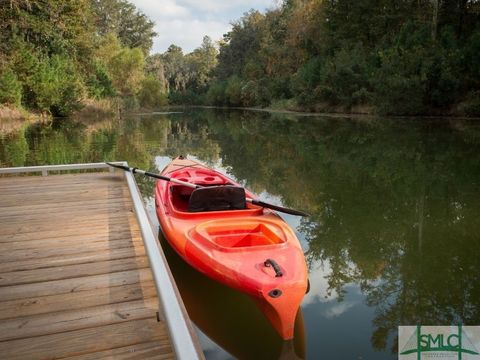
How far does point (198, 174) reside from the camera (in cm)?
584

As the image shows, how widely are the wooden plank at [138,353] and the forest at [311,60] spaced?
2051 centimetres

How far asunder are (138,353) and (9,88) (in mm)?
22017

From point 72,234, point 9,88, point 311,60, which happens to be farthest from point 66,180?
point 311,60

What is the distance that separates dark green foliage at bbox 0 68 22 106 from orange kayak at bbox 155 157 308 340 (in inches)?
Result: 743

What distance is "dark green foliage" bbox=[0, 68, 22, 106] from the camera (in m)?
20.0

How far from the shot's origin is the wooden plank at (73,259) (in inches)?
115

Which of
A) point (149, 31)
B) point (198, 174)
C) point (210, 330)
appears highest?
point (149, 31)

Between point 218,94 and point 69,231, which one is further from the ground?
point 218,94

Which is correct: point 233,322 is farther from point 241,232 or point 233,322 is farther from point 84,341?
point 84,341

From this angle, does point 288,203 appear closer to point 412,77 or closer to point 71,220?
point 71,220

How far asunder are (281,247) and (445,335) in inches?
51.5

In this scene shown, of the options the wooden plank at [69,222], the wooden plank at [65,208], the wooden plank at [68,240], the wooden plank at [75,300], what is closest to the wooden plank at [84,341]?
the wooden plank at [75,300]

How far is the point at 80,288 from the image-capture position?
259 cm

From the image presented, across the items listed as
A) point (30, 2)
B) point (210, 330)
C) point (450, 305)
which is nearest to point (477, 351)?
point (450, 305)
